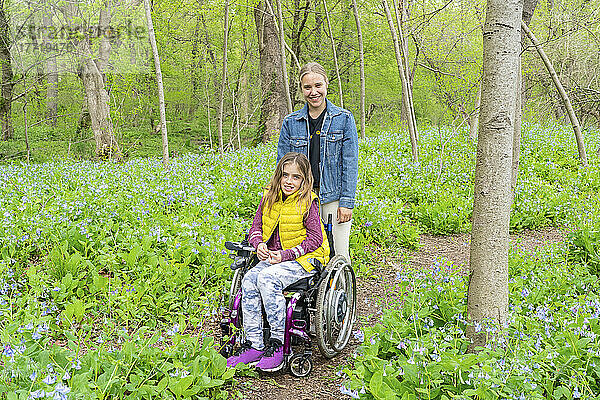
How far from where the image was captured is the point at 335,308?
10.8ft

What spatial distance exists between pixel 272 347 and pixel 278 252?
59cm

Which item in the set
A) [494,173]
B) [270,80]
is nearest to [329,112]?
[494,173]

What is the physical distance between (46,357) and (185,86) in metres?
15.4

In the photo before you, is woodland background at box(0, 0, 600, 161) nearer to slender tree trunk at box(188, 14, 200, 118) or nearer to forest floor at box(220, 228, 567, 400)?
slender tree trunk at box(188, 14, 200, 118)

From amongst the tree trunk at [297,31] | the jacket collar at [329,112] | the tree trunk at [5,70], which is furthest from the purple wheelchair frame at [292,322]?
the tree trunk at [297,31]

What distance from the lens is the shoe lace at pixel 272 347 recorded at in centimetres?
307

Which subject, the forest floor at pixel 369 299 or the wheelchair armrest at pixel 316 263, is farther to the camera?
the wheelchair armrest at pixel 316 263

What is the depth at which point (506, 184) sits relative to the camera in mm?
2604

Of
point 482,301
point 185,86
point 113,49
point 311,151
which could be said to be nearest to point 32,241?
point 311,151

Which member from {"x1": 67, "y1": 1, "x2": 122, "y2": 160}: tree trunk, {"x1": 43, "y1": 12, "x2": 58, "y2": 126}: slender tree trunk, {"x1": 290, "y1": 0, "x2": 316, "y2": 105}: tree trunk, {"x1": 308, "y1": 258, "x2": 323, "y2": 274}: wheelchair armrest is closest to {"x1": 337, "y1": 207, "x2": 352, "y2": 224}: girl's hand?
{"x1": 308, "y1": 258, "x2": 323, "y2": 274}: wheelchair armrest

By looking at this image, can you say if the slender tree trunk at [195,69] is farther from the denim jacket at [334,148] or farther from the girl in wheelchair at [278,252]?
the girl in wheelchair at [278,252]

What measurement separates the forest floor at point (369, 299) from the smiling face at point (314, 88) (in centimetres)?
158

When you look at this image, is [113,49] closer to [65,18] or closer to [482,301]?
[65,18]

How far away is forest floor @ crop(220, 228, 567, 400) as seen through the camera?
2963 mm
